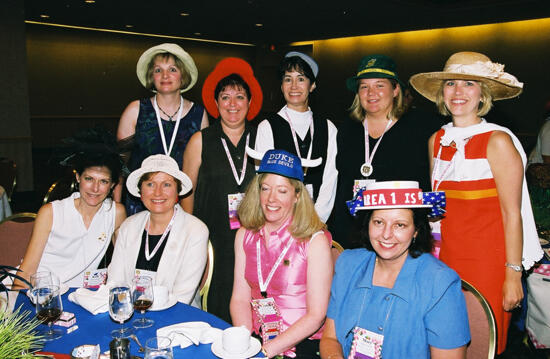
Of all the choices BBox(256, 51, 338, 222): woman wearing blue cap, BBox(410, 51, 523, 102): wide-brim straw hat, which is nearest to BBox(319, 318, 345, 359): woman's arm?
BBox(256, 51, 338, 222): woman wearing blue cap

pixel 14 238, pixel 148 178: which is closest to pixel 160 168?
pixel 148 178

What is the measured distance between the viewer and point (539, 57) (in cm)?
1065

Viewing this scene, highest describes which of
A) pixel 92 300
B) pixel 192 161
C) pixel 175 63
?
pixel 175 63

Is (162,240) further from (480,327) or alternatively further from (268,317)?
(480,327)

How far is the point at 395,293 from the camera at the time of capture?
189 cm

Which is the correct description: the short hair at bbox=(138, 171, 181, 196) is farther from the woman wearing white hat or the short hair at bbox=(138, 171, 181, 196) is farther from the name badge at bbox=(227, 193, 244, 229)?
the name badge at bbox=(227, 193, 244, 229)

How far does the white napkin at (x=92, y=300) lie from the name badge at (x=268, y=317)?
2.42 feet

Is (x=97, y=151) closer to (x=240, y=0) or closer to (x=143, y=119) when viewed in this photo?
(x=143, y=119)

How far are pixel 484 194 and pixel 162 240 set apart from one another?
6.10ft

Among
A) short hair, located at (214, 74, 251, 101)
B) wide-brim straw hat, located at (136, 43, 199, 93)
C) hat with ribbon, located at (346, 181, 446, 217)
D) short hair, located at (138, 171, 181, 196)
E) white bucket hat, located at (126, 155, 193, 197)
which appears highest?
wide-brim straw hat, located at (136, 43, 199, 93)

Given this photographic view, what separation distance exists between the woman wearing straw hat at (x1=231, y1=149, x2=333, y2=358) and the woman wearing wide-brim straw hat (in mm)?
757

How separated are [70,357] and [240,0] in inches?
326

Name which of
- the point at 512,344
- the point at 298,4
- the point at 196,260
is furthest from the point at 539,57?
the point at 196,260

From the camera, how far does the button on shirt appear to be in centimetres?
177
